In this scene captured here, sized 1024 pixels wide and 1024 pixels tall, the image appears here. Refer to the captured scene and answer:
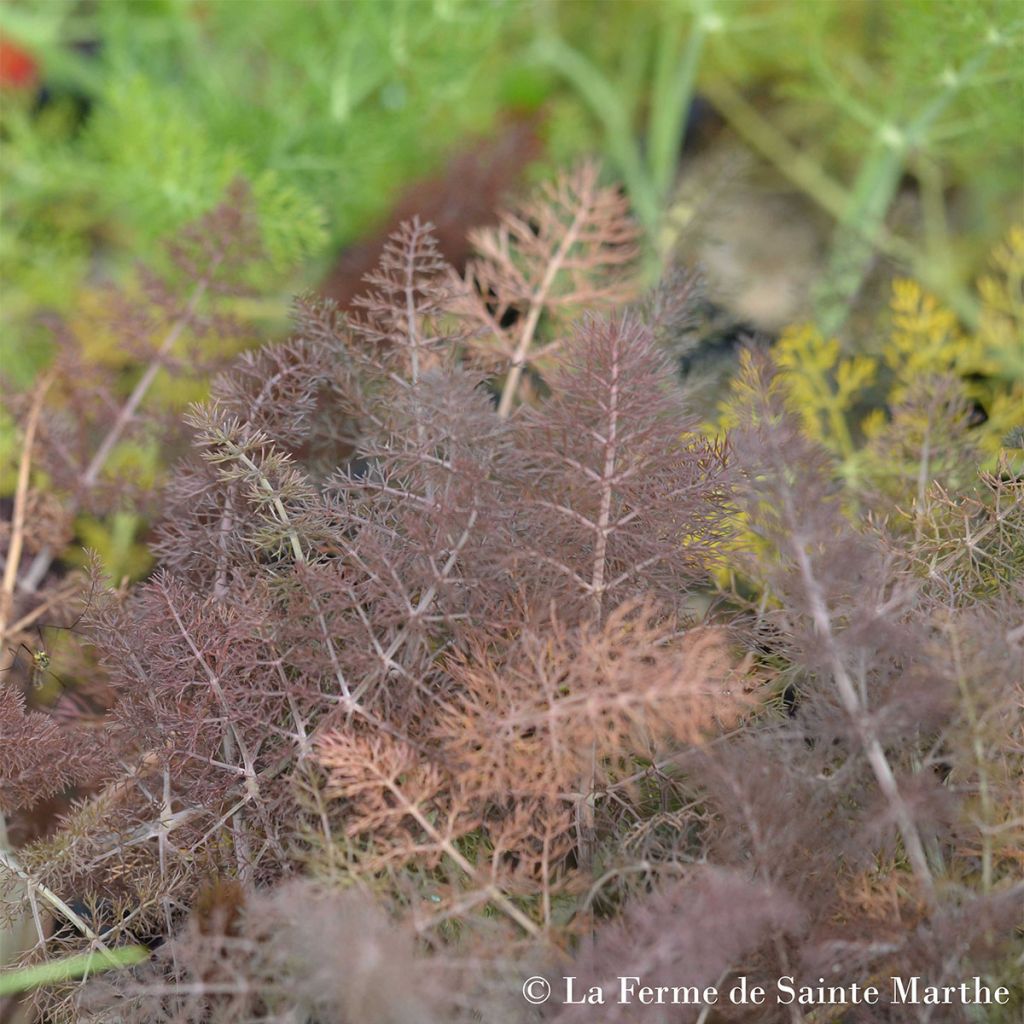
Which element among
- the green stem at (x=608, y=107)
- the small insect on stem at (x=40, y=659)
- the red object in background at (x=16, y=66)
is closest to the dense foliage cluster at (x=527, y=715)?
the small insect on stem at (x=40, y=659)

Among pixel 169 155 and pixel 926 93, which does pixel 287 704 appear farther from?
pixel 926 93

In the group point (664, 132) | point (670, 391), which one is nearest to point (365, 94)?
point (664, 132)

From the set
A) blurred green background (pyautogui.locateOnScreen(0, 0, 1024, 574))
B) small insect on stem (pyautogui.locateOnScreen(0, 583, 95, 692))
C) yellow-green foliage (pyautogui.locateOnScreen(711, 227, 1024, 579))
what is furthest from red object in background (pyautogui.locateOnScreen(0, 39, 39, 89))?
yellow-green foliage (pyautogui.locateOnScreen(711, 227, 1024, 579))

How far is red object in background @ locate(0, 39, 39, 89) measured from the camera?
3.42ft

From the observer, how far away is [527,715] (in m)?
0.39

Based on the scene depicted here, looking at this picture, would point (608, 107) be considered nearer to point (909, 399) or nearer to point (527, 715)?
point (909, 399)

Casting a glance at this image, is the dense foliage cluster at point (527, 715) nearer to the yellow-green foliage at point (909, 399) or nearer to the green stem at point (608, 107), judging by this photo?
the yellow-green foliage at point (909, 399)

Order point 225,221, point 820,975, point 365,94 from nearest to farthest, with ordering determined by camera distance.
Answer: point 820,975 → point 225,221 → point 365,94

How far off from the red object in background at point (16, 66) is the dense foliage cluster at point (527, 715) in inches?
29.8

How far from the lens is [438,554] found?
0.44m

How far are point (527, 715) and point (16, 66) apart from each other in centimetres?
104

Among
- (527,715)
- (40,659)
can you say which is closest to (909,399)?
(527,715)

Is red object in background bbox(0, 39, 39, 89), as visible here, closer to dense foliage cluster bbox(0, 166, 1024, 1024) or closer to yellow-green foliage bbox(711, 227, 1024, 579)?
dense foliage cluster bbox(0, 166, 1024, 1024)

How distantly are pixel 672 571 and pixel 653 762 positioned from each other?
0.09 m
